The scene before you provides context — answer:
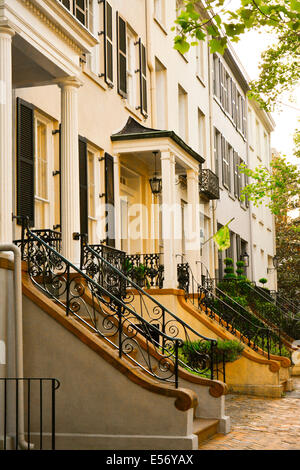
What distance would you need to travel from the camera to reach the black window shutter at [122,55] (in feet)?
52.5

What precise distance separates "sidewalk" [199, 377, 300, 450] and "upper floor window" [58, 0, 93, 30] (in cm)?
763

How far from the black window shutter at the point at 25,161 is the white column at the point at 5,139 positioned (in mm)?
2227

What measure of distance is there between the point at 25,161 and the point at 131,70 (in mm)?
6731

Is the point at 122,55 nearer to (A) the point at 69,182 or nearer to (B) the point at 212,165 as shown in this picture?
(A) the point at 69,182

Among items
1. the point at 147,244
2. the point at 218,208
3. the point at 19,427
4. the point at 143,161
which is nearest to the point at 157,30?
the point at 143,161

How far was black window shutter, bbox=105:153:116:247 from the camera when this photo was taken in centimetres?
1477

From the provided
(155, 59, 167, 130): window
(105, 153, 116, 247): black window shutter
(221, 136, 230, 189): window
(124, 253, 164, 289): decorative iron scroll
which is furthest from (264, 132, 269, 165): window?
(105, 153, 116, 247): black window shutter

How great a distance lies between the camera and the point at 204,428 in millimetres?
9070

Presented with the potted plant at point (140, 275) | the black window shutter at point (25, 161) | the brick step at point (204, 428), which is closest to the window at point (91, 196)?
A: the potted plant at point (140, 275)

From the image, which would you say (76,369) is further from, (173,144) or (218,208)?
(218,208)

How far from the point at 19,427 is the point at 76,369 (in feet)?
3.02

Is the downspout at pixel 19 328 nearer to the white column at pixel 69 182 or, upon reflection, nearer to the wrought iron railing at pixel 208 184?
the white column at pixel 69 182

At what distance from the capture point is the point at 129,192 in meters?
17.0

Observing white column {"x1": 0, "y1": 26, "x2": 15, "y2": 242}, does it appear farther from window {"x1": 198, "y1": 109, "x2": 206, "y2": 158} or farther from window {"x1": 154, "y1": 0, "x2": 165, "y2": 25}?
window {"x1": 198, "y1": 109, "x2": 206, "y2": 158}
